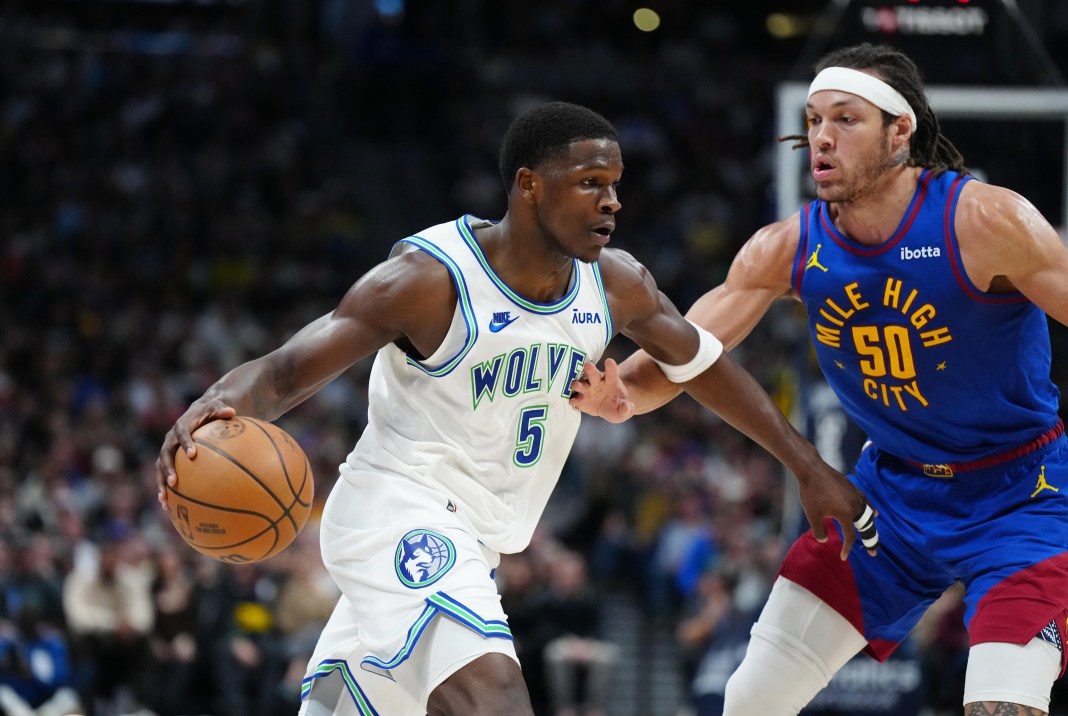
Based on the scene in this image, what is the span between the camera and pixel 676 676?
41.8ft

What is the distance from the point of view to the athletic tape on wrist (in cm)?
484

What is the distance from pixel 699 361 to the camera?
4.92 m

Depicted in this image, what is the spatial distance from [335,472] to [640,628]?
3.26 metres

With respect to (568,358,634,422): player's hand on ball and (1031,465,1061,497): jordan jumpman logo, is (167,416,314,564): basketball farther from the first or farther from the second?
(1031,465,1061,497): jordan jumpman logo

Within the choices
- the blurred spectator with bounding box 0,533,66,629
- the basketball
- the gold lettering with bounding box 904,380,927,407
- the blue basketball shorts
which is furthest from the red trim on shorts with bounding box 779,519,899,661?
the blurred spectator with bounding box 0,533,66,629

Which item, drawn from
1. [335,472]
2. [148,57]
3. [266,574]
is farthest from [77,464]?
[148,57]

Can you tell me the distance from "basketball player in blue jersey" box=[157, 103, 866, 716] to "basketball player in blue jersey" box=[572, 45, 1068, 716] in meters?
0.28

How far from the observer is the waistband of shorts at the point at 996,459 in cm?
470

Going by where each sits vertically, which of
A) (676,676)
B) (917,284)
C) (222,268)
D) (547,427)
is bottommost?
(676,676)

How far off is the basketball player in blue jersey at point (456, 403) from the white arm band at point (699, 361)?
0.60 ft

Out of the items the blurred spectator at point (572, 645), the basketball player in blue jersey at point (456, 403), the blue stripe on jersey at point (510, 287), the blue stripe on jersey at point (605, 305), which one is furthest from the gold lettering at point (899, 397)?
the blurred spectator at point (572, 645)

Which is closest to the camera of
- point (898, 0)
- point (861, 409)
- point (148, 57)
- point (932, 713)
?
point (861, 409)

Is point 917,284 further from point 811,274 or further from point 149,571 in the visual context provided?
point 149,571

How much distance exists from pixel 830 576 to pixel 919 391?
729mm
